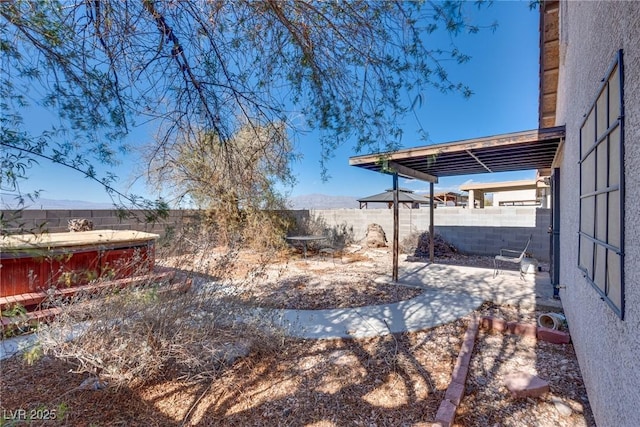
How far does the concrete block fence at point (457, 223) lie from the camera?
303 inches

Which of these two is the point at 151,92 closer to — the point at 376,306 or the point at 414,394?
the point at 414,394

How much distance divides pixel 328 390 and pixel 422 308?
93.8 inches

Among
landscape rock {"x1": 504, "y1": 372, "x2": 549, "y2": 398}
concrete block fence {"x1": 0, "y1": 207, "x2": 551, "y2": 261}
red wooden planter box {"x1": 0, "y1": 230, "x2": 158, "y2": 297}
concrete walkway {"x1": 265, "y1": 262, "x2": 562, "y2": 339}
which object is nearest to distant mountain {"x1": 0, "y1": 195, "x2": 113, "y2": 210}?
red wooden planter box {"x1": 0, "y1": 230, "x2": 158, "y2": 297}

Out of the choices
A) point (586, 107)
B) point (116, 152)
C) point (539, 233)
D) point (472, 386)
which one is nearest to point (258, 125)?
point (116, 152)

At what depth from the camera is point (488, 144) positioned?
4578 millimetres

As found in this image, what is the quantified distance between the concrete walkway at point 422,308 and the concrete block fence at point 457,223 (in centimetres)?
232

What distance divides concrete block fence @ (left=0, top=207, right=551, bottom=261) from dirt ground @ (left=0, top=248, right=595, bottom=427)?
4645 mm

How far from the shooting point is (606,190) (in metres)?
1.75

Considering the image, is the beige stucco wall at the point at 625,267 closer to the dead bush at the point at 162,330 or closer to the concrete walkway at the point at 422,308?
the concrete walkway at the point at 422,308

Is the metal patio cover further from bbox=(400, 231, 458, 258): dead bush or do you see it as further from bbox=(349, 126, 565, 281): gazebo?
bbox=(400, 231, 458, 258): dead bush

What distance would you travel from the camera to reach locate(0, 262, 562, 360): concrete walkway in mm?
3568

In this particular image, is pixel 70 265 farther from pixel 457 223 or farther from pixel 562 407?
pixel 457 223

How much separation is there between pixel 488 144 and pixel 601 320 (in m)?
3.29

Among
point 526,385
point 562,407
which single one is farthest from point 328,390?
point 562,407
